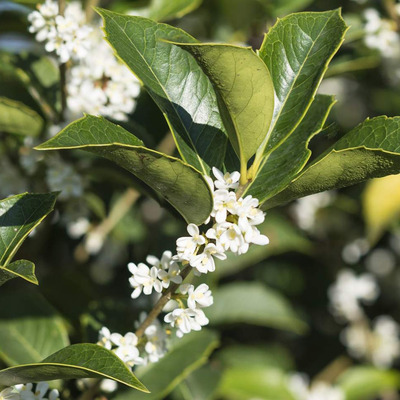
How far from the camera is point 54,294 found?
186cm

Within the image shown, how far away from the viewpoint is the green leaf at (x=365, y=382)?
233 cm

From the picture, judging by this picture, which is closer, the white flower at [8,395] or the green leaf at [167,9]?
the white flower at [8,395]

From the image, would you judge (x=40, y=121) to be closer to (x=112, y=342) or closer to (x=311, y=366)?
(x=112, y=342)

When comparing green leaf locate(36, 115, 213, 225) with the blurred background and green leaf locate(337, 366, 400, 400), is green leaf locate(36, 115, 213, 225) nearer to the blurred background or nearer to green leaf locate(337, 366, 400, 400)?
the blurred background

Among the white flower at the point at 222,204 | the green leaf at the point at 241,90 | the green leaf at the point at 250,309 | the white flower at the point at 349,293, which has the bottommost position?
the white flower at the point at 349,293

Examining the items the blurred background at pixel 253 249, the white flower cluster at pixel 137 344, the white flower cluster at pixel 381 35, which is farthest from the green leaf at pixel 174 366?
the white flower cluster at pixel 381 35

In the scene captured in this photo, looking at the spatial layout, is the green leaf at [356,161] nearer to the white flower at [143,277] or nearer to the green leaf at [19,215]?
the white flower at [143,277]

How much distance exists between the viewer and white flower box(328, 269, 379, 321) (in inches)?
101

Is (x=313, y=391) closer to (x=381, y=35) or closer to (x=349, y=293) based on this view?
(x=349, y=293)

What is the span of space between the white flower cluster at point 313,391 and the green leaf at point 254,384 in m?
0.06

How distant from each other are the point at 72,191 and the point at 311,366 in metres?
1.60

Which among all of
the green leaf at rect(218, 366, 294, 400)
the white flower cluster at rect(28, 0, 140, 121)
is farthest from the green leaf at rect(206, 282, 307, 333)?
the white flower cluster at rect(28, 0, 140, 121)

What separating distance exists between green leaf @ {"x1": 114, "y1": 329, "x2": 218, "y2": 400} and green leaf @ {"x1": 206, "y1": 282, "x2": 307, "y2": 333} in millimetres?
466

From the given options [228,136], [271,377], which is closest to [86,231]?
[271,377]
